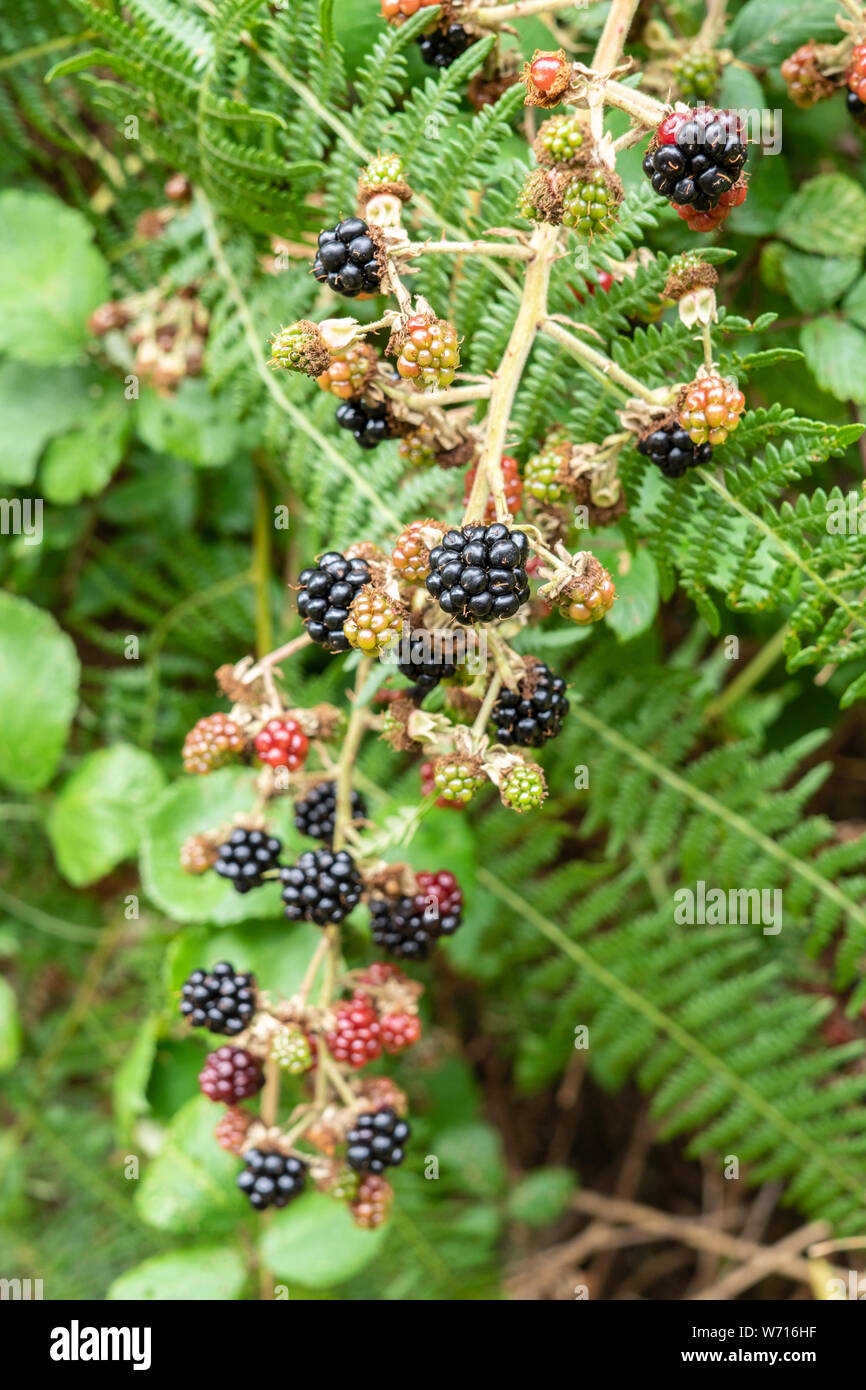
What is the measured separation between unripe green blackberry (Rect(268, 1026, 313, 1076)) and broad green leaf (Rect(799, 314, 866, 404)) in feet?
4.38

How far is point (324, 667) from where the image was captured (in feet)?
8.33

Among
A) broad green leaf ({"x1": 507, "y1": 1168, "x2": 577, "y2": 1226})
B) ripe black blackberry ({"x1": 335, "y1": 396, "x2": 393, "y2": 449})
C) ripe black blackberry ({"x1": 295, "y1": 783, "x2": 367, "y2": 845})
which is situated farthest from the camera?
broad green leaf ({"x1": 507, "y1": 1168, "x2": 577, "y2": 1226})

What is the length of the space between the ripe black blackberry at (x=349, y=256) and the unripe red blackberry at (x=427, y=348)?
93 mm

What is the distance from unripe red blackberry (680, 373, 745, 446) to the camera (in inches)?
49.3

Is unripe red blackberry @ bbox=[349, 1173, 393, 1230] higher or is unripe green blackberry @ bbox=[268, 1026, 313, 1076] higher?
unripe green blackberry @ bbox=[268, 1026, 313, 1076]

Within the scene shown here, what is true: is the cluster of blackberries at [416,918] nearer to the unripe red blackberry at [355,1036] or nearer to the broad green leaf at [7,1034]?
the unripe red blackberry at [355,1036]

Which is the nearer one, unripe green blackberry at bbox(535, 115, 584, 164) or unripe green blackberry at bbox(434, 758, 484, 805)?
unripe green blackberry at bbox(535, 115, 584, 164)

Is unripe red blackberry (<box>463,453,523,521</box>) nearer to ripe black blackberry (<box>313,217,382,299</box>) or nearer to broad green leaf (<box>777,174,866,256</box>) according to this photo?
ripe black blackberry (<box>313,217,382,299</box>)

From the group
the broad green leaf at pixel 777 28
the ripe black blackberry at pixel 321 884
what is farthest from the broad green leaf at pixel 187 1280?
the broad green leaf at pixel 777 28

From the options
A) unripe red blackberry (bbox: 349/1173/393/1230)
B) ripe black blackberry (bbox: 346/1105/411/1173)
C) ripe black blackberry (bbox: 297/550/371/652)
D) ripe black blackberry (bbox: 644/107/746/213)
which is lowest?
unripe red blackberry (bbox: 349/1173/393/1230)

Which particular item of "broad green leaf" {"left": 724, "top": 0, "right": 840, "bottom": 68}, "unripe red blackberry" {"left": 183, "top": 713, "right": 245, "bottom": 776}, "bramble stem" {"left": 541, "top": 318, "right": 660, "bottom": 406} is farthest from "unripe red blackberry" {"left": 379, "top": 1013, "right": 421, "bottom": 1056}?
"broad green leaf" {"left": 724, "top": 0, "right": 840, "bottom": 68}

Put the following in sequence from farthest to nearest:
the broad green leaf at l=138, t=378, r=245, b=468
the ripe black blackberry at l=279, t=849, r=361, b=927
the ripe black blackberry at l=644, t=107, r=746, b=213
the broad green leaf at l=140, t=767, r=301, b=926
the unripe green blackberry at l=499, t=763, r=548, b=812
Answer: the broad green leaf at l=138, t=378, r=245, b=468 < the broad green leaf at l=140, t=767, r=301, b=926 < the ripe black blackberry at l=279, t=849, r=361, b=927 < the unripe green blackberry at l=499, t=763, r=548, b=812 < the ripe black blackberry at l=644, t=107, r=746, b=213
